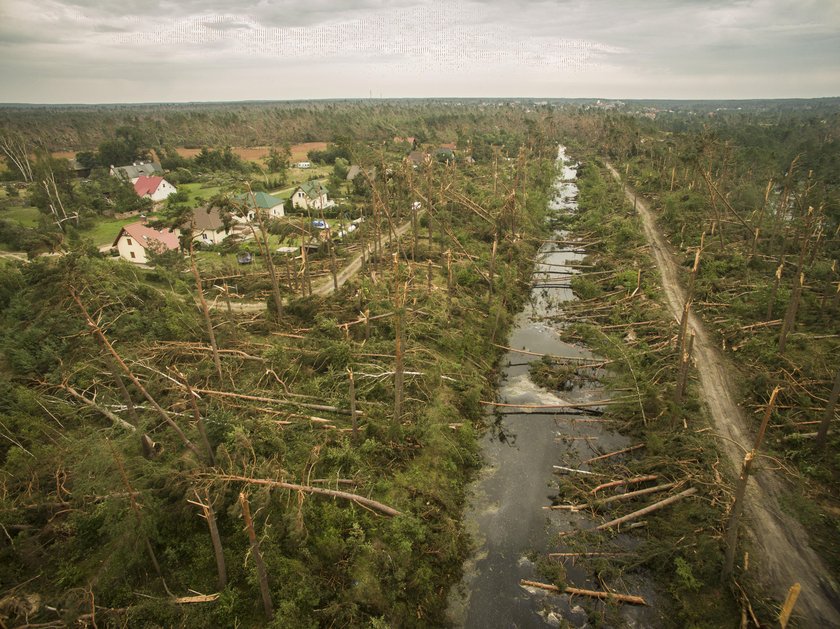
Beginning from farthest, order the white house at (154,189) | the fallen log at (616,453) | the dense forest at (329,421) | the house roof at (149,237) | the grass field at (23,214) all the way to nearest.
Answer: the white house at (154,189), the grass field at (23,214), the house roof at (149,237), the fallen log at (616,453), the dense forest at (329,421)

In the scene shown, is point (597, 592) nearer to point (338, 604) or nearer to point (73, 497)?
point (338, 604)

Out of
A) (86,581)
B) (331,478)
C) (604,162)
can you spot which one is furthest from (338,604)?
(604,162)

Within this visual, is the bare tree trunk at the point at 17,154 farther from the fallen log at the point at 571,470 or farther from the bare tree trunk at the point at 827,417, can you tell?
the bare tree trunk at the point at 827,417

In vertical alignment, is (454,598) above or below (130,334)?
below

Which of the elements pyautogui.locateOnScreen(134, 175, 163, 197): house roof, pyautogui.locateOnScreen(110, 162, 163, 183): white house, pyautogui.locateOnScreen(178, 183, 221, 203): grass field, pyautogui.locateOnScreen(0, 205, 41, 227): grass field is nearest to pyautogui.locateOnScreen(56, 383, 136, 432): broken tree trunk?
pyautogui.locateOnScreen(0, 205, 41, 227): grass field

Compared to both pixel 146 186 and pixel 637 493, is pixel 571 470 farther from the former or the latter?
pixel 146 186

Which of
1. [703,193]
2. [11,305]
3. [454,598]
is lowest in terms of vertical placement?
[454,598]

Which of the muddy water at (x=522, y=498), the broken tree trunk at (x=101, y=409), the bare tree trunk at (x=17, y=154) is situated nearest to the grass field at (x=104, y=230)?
the bare tree trunk at (x=17, y=154)
